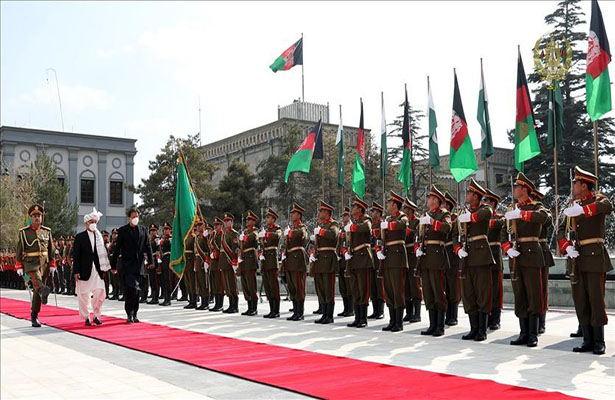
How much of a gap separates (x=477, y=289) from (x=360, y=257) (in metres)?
2.50

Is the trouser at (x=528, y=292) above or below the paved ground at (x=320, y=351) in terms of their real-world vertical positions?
above

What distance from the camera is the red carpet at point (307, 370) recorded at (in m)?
5.12

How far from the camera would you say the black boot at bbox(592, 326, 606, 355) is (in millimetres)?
6925

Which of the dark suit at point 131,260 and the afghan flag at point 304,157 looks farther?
the afghan flag at point 304,157

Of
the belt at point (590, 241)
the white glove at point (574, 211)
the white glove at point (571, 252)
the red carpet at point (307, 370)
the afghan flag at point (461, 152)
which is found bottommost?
the red carpet at point (307, 370)

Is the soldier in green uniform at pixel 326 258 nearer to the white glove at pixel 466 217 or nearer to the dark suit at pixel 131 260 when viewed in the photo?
the white glove at pixel 466 217

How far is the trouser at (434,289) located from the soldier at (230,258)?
15.7 ft

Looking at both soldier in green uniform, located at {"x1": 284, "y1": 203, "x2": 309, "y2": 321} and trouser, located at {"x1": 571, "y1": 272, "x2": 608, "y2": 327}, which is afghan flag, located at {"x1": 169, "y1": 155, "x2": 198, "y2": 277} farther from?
trouser, located at {"x1": 571, "y1": 272, "x2": 608, "y2": 327}

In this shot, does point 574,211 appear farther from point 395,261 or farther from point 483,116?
point 483,116

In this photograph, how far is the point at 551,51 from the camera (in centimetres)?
1513

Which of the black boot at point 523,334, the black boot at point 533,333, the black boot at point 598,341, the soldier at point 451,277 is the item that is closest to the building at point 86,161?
the soldier at point 451,277

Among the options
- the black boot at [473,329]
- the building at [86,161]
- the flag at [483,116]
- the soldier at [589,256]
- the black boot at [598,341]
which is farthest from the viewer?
the building at [86,161]

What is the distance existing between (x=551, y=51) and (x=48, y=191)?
105ft

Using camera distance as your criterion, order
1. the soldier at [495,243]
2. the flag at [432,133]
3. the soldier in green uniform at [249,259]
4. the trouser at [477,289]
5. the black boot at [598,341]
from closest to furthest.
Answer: the black boot at [598,341]
the trouser at [477,289]
the soldier at [495,243]
the soldier in green uniform at [249,259]
the flag at [432,133]
